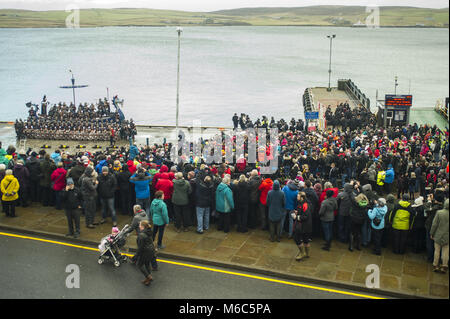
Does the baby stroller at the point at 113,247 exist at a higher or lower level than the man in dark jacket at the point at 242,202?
lower

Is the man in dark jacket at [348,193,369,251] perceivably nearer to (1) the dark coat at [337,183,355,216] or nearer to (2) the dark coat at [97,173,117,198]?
(1) the dark coat at [337,183,355,216]

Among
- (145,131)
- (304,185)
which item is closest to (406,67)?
(145,131)

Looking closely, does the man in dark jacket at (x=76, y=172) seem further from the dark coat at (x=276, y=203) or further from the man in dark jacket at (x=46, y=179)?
the dark coat at (x=276, y=203)

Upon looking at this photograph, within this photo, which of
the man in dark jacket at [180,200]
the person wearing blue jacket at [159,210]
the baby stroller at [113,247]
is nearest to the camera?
the baby stroller at [113,247]

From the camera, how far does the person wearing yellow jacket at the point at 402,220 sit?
10883 millimetres

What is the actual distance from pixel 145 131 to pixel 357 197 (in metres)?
28.6

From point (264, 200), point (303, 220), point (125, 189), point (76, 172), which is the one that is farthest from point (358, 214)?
point (76, 172)

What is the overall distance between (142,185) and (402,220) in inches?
260

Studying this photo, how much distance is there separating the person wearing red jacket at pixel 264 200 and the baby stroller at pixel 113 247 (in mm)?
3633

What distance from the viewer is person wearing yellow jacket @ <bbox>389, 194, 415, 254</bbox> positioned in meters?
10.9

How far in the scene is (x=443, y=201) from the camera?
35.3 ft

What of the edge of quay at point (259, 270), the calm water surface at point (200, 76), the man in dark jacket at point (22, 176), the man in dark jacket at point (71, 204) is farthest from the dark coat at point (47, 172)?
the calm water surface at point (200, 76)

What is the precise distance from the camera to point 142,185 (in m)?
12.7

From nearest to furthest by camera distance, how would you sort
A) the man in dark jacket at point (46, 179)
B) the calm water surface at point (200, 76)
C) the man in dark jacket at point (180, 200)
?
1. the man in dark jacket at point (180, 200)
2. the man in dark jacket at point (46, 179)
3. the calm water surface at point (200, 76)
